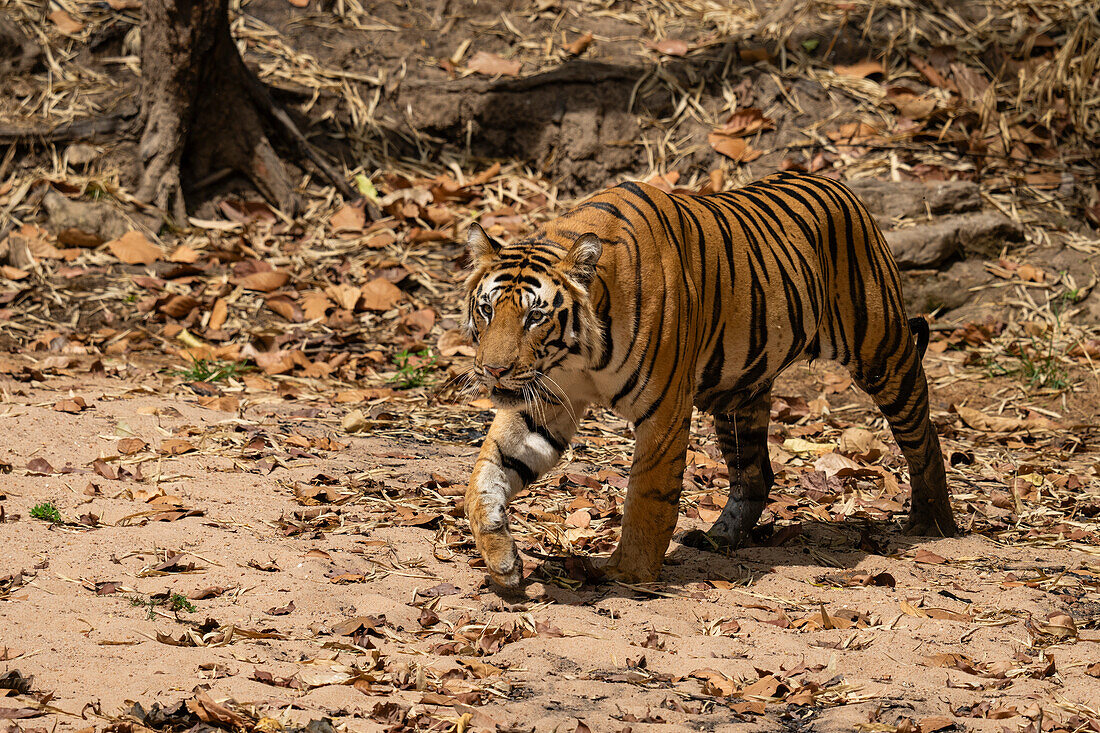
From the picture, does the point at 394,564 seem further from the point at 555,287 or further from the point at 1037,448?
the point at 1037,448

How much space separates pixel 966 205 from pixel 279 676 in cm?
628

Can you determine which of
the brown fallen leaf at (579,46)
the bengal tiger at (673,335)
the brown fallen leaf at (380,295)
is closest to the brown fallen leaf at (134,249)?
the brown fallen leaf at (380,295)

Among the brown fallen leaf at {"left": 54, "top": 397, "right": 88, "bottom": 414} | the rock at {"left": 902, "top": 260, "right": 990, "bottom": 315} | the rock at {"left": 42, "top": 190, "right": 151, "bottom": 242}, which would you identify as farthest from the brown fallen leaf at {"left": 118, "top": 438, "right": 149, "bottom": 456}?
the rock at {"left": 902, "top": 260, "right": 990, "bottom": 315}

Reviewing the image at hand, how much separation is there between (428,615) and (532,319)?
104cm

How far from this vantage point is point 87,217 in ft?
23.9

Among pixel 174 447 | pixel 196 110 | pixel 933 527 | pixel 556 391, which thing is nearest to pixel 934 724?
pixel 556 391

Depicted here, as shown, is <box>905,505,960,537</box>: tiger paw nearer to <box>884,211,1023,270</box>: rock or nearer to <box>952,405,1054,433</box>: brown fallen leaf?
<box>952,405,1054,433</box>: brown fallen leaf

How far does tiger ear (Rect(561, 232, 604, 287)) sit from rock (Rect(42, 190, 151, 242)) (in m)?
4.72

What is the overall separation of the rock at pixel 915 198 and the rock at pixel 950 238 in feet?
0.32

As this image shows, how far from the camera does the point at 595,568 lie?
4.09 m

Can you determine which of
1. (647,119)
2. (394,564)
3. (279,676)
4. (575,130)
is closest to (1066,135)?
(647,119)

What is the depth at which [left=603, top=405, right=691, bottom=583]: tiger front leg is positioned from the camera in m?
3.94

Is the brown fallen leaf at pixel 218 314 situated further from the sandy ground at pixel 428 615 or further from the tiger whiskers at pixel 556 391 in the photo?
the tiger whiskers at pixel 556 391

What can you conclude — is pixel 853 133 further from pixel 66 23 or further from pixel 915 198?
pixel 66 23
